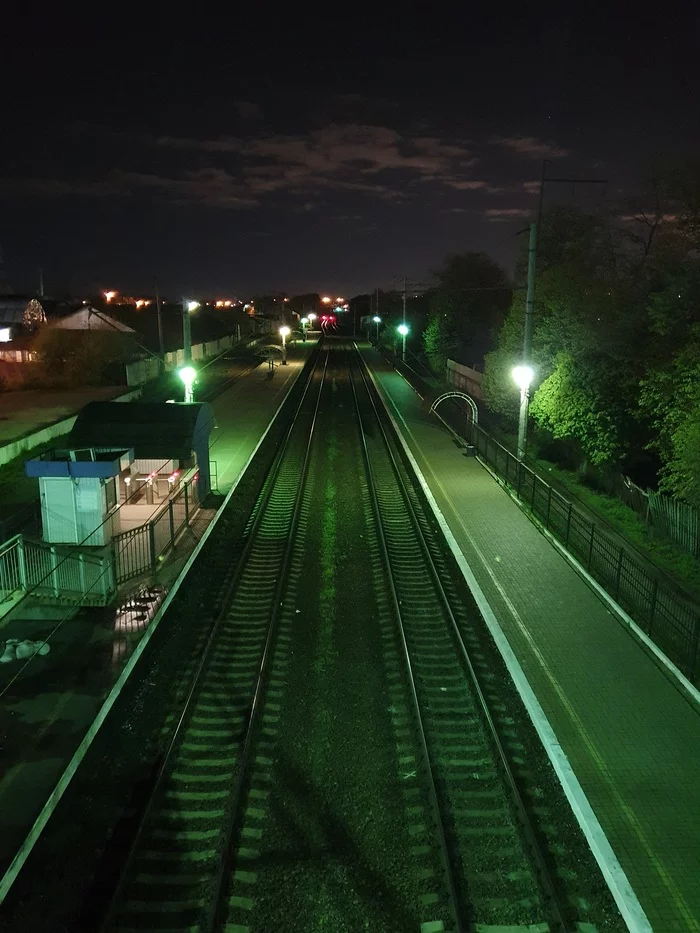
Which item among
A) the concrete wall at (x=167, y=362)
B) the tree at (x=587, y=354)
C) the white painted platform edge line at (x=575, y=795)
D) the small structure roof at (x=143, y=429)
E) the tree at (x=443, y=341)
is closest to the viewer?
the white painted platform edge line at (x=575, y=795)

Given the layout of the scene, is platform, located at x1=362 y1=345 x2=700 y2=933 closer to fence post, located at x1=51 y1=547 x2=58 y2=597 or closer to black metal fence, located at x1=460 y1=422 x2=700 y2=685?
black metal fence, located at x1=460 y1=422 x2=700 y2=685

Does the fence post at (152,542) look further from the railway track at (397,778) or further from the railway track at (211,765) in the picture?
the railway track at (397,778)

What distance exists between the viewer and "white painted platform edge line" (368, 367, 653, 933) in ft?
19.0

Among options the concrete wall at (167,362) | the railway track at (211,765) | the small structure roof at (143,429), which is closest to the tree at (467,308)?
the concrete wall at (167,362)

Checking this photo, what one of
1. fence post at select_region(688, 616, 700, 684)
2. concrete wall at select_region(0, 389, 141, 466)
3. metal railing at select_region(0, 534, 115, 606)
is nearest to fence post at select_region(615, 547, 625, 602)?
fence post at select_region(688, 616, 700, 684)

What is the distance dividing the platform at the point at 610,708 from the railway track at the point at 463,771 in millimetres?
802

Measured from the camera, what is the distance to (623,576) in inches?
A: 516

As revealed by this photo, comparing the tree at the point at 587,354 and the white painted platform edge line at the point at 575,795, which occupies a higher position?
the tree at the point at 587,354

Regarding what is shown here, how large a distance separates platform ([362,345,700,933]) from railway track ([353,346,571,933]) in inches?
31.6

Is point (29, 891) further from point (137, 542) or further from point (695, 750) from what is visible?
point (137, 542)

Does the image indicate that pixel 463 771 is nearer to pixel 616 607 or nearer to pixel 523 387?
pixel 616 607

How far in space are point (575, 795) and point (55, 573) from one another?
9.98m

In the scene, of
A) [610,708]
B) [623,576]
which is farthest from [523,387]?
[610,708]

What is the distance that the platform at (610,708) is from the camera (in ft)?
20.8
